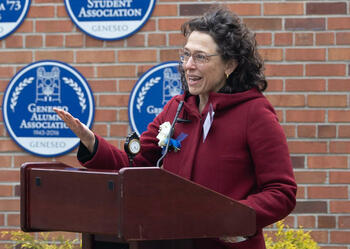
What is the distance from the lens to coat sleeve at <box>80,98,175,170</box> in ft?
8.63

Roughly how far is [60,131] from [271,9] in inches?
63.9

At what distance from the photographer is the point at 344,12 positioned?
176 inches

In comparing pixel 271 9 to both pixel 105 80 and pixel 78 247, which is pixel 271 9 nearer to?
pixel 105 80

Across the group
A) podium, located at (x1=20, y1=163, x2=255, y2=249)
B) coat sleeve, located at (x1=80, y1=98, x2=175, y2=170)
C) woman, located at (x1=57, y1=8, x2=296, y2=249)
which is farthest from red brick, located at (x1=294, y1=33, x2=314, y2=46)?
podium, located at (x1=20, y1=163, x2=255, y2=249)

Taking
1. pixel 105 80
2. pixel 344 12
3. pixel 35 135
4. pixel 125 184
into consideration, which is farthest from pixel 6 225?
pixel 125 184

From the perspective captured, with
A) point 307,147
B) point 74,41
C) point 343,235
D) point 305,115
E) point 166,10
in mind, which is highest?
point 166,10

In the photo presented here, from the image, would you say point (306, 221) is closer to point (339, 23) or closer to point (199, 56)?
point (339, 23)

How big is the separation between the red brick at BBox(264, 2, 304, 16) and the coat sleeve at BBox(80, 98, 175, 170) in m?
1.87

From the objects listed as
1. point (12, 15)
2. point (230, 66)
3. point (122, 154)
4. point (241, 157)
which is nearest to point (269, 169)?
point (241, 157)

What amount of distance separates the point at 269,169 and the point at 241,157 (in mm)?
115

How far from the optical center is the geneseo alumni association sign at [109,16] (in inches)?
180

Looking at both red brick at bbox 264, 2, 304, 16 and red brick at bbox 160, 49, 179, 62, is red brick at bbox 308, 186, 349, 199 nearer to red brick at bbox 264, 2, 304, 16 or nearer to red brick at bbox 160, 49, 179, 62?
red brick at bbox 264, 2, 304, 16

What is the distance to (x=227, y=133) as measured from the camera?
2533mm

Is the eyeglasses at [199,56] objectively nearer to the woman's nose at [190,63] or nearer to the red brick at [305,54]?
the woman's nose at [190,63]
